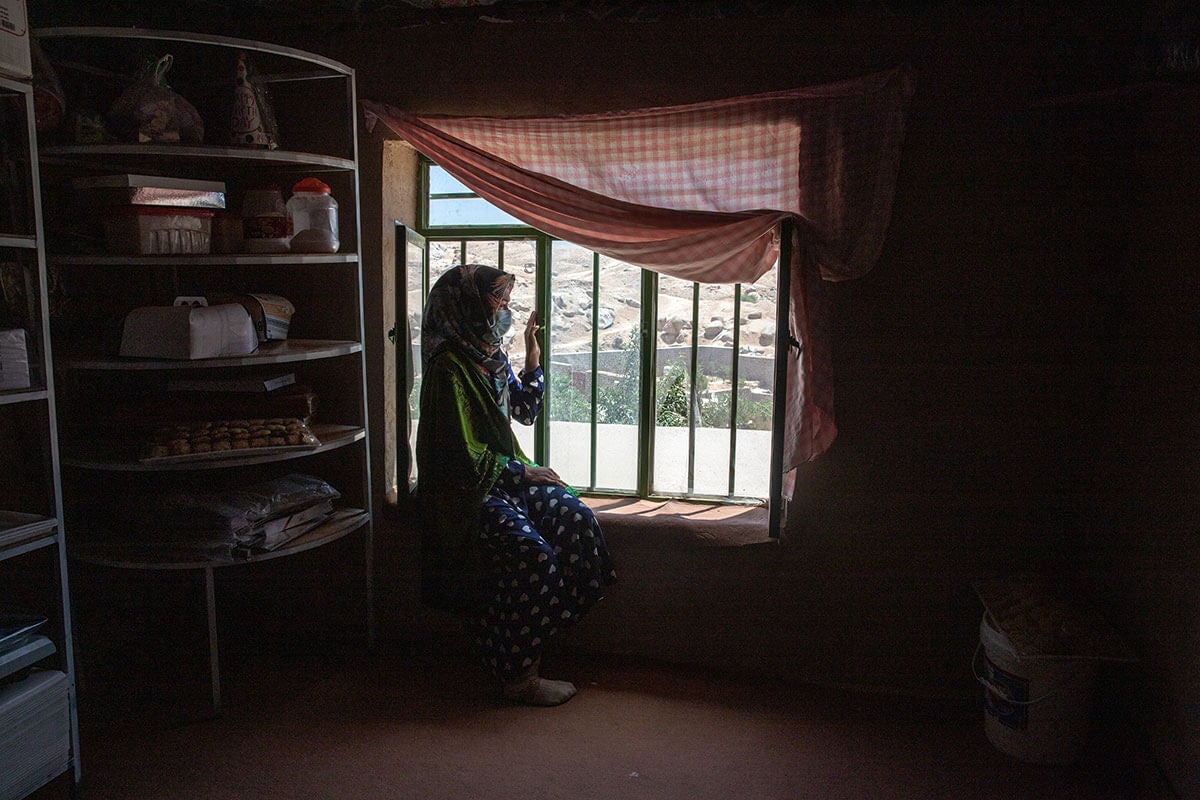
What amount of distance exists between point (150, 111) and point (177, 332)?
0.69 m

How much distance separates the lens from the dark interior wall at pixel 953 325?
2.59m

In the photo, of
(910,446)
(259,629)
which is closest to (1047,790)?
(910,446)

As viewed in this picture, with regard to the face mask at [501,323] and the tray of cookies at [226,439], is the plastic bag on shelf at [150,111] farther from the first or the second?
the face mask at [501,323]

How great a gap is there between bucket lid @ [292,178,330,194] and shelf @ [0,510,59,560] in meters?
1.28

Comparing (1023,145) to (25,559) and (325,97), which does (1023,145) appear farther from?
(25,559)

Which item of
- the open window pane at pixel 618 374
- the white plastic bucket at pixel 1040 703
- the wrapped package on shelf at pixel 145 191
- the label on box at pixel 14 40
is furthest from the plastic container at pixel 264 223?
the white plastic bucket at pixel 1040 703

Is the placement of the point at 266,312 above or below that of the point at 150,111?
below

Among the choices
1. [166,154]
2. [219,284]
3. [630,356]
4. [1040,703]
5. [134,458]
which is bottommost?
[1040,703]

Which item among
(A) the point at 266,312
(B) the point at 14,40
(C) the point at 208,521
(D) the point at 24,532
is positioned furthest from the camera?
(A) the point at 266,312

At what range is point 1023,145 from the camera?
2701 millimetres

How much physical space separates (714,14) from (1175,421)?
1.86 meters

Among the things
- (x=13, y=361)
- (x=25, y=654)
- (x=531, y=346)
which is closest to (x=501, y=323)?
(x=531, y=346)

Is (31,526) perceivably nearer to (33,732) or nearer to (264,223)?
(33,732)

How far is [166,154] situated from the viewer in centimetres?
254
